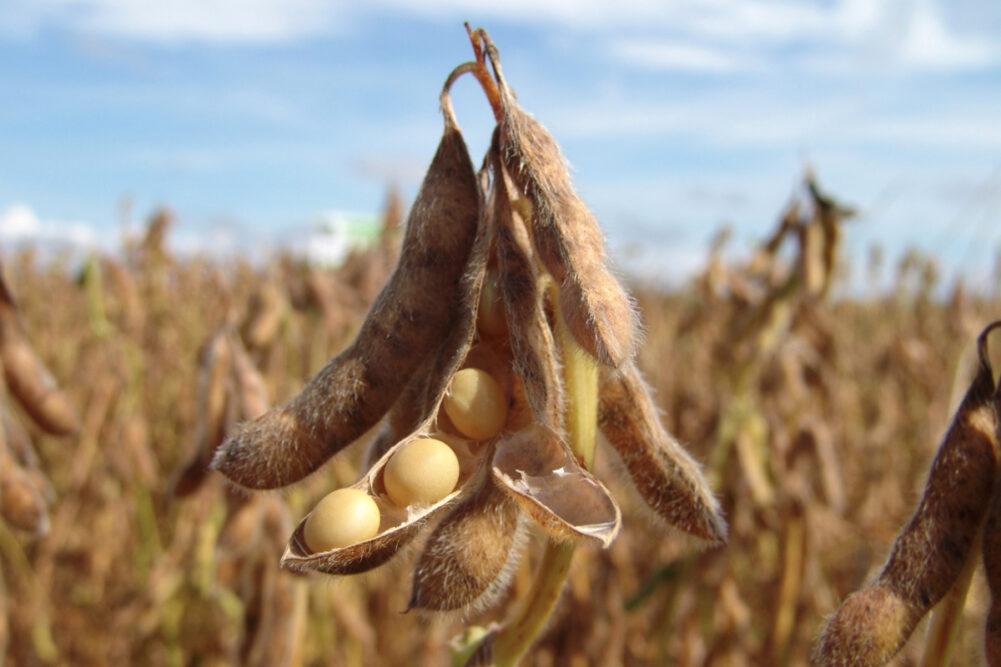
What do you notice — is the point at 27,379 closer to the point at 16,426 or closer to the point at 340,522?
the point at 16,426

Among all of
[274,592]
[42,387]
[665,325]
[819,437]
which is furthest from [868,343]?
[42,387]

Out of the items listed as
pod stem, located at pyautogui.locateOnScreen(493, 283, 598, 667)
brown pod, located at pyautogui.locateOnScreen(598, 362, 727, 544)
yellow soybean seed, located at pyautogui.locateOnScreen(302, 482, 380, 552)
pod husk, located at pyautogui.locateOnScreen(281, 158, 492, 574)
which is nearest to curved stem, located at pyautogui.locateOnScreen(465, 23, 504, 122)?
pod husk, located at pyautogui.locateOnScreen(281, 158, 492, 574)

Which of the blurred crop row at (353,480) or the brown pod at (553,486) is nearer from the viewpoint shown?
the brown pod at (553,486)

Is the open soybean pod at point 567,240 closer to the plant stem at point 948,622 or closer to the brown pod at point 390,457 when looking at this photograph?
the brown pod at point 390,457

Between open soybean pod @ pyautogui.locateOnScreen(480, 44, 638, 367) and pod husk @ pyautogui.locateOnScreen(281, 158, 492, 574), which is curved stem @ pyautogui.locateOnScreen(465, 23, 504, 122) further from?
pod husk @ pyautogui.locateOnScreen(281, 158, 492, 574)

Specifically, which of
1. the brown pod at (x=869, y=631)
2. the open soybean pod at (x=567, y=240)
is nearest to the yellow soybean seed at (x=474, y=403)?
the open soybean pod at (x=567, y=240)

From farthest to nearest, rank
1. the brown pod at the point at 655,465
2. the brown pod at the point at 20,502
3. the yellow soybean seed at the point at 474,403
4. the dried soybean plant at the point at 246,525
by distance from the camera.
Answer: the dried soybean plant at the point at 246,525 → the brown pod at the point at 20,502 → the brown pod at the point at 655,465 → the yellow soybean seed at the point at 474,403

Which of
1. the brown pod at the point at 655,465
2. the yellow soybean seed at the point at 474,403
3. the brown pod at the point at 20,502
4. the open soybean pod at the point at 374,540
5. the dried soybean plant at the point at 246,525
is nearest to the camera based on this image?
the open soybean pod at the point at 374,540

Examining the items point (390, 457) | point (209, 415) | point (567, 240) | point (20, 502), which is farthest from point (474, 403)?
point (209, 415)
